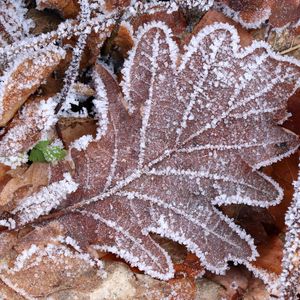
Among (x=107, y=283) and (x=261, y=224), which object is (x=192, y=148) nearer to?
(x=261, y=224)

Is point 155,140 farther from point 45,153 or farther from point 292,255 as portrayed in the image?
point 292,255

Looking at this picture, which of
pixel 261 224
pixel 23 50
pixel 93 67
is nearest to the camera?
pixel 23 50

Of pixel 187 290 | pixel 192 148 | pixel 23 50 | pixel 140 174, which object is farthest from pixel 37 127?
pixel 187 290

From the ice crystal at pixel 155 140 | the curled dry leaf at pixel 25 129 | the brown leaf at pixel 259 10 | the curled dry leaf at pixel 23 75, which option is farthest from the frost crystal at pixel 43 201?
the brown leaf at pixel 259 10

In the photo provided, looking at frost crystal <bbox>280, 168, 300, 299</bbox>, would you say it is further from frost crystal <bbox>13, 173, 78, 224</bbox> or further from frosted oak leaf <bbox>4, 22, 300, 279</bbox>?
frost crystal <bbox>13, 173, 78, 224</bbox>

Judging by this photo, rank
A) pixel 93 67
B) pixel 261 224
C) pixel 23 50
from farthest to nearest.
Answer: pixel 261 224
pixel 93 67
pixel 23 50

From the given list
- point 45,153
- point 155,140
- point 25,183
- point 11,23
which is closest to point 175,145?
point 155,140

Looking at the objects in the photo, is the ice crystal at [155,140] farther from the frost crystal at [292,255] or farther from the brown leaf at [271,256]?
the brown leaf at [271,256]
